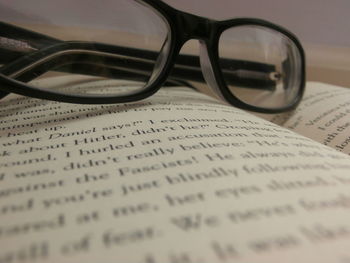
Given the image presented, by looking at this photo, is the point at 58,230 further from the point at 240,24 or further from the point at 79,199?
the point at 240,24

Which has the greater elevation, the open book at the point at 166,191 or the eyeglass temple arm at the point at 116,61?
the eyeglass temple arm at the point at 116,61

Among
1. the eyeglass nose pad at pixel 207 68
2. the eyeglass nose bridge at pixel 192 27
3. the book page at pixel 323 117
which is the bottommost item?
the book page at pixel 323 117

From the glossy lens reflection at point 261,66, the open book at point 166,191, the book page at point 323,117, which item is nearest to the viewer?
the open book at point 166,191

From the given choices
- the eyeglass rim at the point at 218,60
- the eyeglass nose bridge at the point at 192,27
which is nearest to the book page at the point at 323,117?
the eyeglass rim at the point at 218,60

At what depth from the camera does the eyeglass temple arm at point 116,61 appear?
344 millimetres

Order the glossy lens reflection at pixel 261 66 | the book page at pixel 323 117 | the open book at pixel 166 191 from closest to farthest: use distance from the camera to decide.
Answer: the open book at pixel 166 191 → the book page at pixel 323 117 → the glossy lens reflection at pixel 261 66

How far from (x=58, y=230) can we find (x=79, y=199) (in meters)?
0.02

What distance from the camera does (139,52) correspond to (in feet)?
1.28

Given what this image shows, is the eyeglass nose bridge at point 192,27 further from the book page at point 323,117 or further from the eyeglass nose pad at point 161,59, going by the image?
the book page at point 323,117

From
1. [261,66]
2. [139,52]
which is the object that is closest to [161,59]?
[139,52]

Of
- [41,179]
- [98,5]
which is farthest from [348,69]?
[41,179]

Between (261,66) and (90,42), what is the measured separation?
203 mm

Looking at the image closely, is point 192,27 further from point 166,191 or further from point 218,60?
point 166,191

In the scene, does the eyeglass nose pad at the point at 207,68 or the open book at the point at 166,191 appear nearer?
the open book at the point at 166,191
